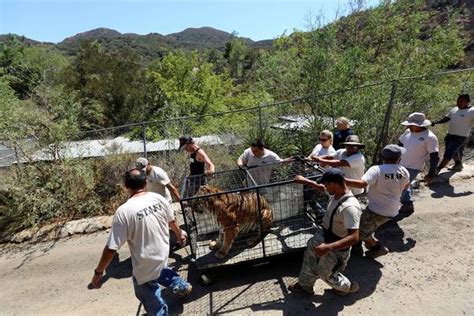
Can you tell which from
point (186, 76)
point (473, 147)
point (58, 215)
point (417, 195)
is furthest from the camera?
point (186, 76)

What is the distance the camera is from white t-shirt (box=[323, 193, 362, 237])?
3.25 meters

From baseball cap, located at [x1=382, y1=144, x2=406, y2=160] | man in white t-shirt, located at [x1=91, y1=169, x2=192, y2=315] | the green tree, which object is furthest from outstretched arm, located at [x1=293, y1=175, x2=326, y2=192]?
the green tree

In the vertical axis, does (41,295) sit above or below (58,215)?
below

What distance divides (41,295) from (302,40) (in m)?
8.06

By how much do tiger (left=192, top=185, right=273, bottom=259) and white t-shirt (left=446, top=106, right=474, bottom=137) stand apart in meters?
4.16

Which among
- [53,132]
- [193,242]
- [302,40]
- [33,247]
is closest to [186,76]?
[302,40]

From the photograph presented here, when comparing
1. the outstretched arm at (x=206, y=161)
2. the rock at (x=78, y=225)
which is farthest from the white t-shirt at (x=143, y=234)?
the rock at (x=78, y=225)

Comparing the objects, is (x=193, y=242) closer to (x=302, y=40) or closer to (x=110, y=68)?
Result: (x=302, y=40)

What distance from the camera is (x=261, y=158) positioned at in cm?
524

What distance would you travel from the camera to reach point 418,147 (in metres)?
5.03

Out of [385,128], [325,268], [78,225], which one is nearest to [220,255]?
[325,268]

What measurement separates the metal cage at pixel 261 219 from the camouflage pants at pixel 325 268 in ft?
1.68

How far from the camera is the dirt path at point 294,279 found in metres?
3.69

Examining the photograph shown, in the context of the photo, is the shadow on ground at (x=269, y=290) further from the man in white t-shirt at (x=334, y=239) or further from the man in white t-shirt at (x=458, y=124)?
the man in white t-shirt at (x=458, y=124)
